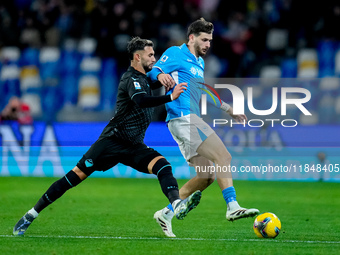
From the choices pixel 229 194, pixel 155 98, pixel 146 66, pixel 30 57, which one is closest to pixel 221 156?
pixel 229 194

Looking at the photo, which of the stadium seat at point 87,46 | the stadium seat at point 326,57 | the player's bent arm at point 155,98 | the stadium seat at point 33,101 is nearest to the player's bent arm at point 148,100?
the player's bent arm at point 155,98

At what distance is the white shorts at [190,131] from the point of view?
7.48 metres

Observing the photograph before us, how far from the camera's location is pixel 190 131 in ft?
24.8

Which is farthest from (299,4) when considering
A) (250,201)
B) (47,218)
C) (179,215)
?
(179,215)

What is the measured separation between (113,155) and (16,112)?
9769mm

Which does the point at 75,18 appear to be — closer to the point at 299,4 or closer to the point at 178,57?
the point at 299,4

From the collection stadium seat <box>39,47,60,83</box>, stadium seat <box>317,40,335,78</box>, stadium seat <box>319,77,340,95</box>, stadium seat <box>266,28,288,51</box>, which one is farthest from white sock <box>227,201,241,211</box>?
stadium seat <box>39,47,60,83</box>

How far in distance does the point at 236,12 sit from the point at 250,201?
8241 millimetres

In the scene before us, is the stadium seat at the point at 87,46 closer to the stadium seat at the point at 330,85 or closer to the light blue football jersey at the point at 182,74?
the stadium seat at the point at 330,85

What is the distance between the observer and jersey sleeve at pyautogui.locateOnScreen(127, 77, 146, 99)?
710 cm

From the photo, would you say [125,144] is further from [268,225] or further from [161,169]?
[268,225]

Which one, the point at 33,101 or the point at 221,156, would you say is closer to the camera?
the point at 221,156

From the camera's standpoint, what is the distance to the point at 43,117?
17.0 metres

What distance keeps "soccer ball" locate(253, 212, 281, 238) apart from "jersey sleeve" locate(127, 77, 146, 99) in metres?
1.77
